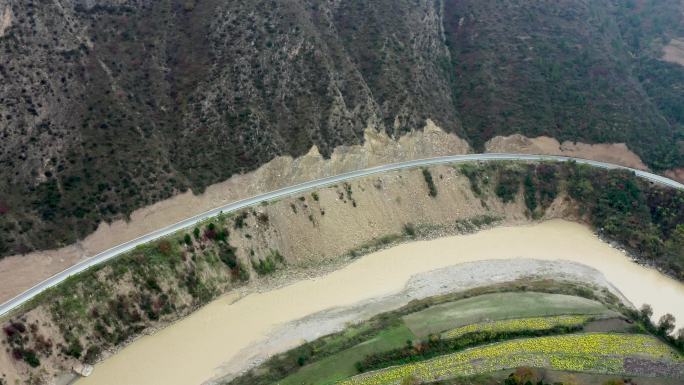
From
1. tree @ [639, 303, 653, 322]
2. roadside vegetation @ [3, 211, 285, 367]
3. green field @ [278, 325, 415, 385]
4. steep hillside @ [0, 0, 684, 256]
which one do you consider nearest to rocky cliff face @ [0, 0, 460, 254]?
steep hillside @ [0, 0, 684, 256]

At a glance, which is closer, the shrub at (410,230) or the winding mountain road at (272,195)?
the winding mountain road at (272,195)

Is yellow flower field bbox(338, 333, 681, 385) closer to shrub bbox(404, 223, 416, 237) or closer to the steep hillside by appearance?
shrub bbox(404, 223, 416, 237)

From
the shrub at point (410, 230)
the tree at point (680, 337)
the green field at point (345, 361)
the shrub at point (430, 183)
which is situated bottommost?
the tree at point (680, 337)

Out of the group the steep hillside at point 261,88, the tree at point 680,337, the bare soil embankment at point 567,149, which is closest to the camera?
the tree at point 680,337

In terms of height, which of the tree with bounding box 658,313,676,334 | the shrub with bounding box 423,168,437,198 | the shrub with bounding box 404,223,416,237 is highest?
the shrub with bounding box 423,168,437,198

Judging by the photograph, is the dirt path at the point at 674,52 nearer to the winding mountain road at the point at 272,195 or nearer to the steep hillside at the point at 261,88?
the steep hillside at the point at 261,88

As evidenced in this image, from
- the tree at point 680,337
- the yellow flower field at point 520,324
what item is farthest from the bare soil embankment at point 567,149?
the tree at point 680,337
